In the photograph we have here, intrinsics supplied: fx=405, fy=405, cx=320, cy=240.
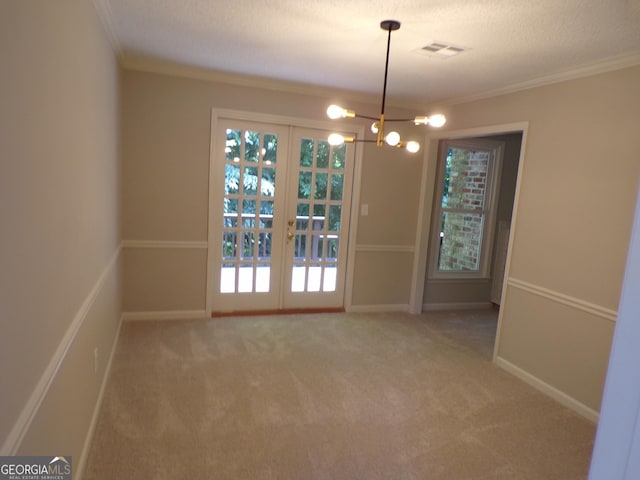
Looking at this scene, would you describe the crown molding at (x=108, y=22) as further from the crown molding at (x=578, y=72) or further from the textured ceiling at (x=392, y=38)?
the crown molding at (x=578, y=72)

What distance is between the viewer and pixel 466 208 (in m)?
5.15

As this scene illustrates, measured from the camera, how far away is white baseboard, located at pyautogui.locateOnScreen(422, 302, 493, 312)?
200 inches

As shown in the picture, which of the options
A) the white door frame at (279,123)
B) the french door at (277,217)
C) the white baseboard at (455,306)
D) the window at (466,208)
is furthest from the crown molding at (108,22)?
the white baseboard at (455,306)

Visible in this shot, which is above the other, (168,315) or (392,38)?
(392,38)

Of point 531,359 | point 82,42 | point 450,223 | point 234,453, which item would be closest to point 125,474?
point 234,453

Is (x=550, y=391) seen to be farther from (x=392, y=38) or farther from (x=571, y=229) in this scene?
(x=392, y=38)

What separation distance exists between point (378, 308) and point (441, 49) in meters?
3.01

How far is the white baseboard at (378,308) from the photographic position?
15.8 feet

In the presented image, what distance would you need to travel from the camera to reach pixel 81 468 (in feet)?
6.44

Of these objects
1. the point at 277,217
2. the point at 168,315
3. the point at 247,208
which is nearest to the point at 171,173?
the point at 247,208

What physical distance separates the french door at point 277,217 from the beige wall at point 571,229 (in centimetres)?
189

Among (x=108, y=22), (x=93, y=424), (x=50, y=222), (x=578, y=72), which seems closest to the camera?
(x=50, y=222)

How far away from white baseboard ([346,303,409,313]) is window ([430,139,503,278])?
0.56 metres

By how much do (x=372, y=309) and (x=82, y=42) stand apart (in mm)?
3870
